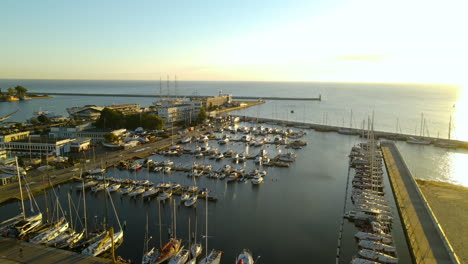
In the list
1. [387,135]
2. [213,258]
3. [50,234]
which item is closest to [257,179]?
[213,258]

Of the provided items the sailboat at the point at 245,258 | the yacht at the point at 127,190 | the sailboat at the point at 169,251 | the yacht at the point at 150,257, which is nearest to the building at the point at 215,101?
the yacht at the point at 127,190

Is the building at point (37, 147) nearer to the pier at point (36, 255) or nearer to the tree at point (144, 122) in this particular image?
the tree at point (144, 122)

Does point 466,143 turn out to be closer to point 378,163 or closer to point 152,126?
point 378,163

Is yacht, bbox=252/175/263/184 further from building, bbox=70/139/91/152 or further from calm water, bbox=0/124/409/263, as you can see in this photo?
building, bbox=70/139/91/152

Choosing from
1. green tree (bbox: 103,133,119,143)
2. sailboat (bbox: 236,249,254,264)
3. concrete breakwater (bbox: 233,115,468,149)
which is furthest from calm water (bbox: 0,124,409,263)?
concrete breakwater (bbox: 233,115,468,149)

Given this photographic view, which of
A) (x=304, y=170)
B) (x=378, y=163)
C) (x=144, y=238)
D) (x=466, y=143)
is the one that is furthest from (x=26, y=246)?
(x=466, y=143)
